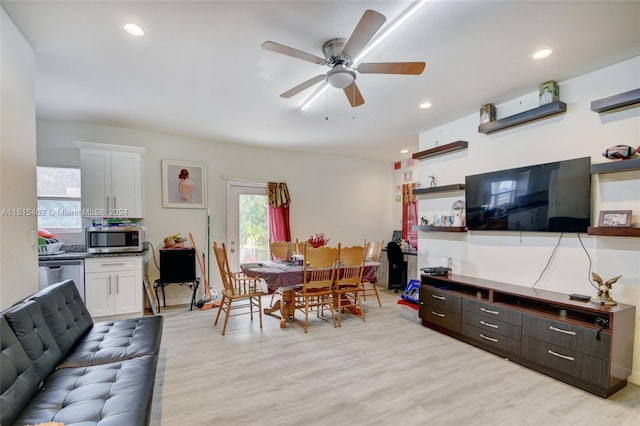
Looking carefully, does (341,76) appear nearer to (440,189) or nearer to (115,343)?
(440,189)

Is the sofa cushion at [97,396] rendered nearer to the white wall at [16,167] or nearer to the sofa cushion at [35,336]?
the sofa cushion at [35,336]

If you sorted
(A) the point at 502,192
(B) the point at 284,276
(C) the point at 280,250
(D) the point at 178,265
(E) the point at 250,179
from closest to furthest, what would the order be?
(A) the point at 502,192, (B) the point at 284,276, (D) the point at 178,265, (C) the point at 280,250, (E) the point at 250,179

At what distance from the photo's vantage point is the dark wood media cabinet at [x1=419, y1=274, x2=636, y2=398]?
2.27 metres

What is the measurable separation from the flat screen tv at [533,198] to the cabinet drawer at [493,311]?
0.90 meters

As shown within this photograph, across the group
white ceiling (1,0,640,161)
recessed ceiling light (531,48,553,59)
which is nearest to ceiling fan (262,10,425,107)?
white ceiling (1,0,640,161)

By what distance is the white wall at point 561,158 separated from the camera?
249 cm

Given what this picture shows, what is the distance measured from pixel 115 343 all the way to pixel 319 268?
2.14 metres

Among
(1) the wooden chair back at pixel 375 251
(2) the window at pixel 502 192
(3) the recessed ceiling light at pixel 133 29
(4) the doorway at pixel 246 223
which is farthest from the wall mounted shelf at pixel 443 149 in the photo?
(3) the recessed ceiling light at pixel 133 29

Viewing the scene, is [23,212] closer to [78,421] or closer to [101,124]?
[78,421]

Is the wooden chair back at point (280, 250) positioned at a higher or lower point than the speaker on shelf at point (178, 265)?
higher

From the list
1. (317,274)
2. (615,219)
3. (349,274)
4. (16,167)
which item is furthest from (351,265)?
(16,167)

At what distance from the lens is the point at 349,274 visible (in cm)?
403

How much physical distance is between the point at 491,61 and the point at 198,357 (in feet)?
12.7

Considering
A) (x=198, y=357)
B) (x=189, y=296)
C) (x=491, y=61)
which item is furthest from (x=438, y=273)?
(x=189, y=296)
